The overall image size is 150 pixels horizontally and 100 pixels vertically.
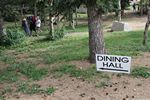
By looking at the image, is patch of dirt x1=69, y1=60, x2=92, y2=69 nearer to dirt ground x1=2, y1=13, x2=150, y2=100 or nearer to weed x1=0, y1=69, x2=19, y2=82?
dirt ground x1=2, y1=13, x2=150, y2=100

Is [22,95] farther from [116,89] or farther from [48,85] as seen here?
[116,89]

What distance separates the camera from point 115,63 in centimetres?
715

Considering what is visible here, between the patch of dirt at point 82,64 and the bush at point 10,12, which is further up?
the bush at point 10,12

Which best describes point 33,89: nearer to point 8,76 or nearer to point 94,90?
point 94,90

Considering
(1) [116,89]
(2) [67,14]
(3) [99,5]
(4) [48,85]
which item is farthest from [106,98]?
(2) [67,14]

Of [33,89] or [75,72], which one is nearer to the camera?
[33,89]

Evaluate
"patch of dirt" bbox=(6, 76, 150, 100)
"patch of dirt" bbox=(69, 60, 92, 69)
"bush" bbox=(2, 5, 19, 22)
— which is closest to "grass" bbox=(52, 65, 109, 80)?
"patch of dirt" bbox=(69, 60, 92, 69)

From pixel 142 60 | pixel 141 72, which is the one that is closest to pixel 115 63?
pixel 141 72

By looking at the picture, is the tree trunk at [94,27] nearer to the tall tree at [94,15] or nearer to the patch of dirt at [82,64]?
the tall tree at [94,15]

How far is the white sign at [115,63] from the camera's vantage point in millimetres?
7102

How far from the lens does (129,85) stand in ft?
27.2

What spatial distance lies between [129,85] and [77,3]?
286 cm

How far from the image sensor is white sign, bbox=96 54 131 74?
7102mm

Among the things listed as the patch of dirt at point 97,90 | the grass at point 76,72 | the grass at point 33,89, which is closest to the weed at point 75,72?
the grass at point 76,72
